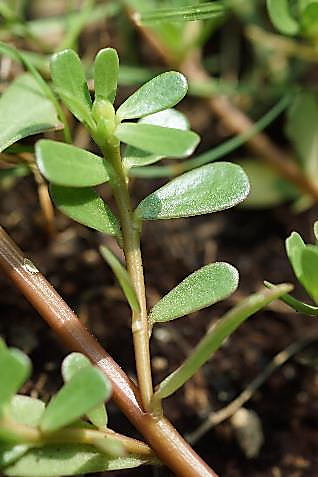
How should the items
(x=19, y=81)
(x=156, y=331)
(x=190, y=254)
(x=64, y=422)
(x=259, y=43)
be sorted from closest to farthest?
1. (x=64, y=422)
2. (x=19, y=81)
3. (x=156, y=331)
4. (x=190, y=254)
5. (x=259, y=43)

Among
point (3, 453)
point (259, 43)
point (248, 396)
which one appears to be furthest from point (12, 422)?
point (259, 43)

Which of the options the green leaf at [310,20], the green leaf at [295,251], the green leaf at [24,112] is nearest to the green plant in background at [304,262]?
the green leaf at [295,251]

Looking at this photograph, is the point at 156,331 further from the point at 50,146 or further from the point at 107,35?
the point at 107,35

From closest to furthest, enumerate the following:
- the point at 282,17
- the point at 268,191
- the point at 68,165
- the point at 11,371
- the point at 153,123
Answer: the point at 11,371 < the point at 68,165 < the point at 153,123 < the point at 282,17 < the point at 268,191

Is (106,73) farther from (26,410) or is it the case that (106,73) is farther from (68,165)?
(26,410)

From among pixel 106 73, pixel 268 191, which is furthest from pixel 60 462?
pixel 268 191
